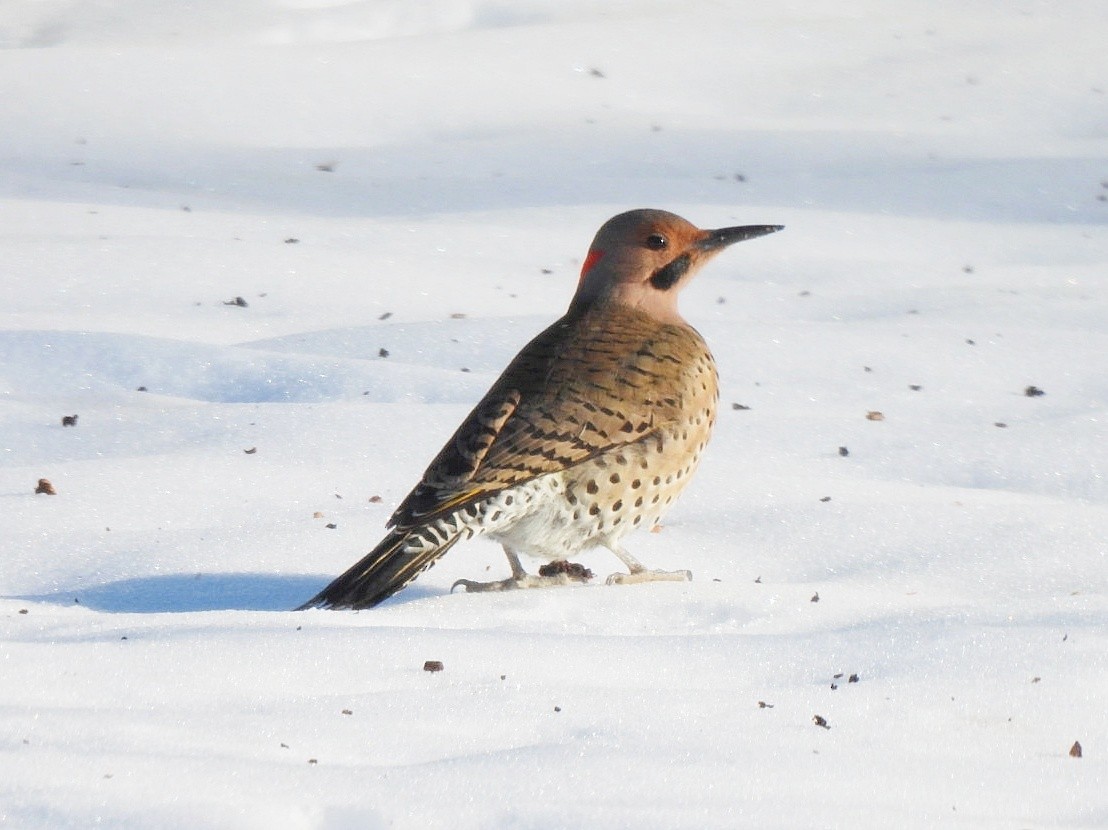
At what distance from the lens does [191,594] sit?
3932mm

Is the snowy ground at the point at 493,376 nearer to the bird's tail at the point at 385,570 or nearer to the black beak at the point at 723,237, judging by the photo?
the bird's tail at the point at 385,570

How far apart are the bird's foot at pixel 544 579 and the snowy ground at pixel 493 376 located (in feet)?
0.55

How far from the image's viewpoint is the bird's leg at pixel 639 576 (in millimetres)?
4082

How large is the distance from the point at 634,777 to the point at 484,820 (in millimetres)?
292

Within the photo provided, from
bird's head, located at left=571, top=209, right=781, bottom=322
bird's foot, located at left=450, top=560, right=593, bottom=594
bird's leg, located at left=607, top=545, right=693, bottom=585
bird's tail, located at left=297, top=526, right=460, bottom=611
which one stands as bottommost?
bird's foot, located at left=450, top=560, right=593, bottom=594

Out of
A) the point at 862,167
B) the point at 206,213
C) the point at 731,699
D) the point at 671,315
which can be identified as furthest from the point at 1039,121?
the point at 731,699

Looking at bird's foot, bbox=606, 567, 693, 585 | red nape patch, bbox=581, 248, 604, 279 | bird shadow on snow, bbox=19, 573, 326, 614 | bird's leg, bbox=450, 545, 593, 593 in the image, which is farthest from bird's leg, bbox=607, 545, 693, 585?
red nape patch, bbox=581, 248, 604, 279

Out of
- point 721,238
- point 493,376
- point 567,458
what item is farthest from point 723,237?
point 493,376

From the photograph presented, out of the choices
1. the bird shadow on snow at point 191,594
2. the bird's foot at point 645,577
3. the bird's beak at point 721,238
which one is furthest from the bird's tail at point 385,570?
the bird's beak at point 721,238

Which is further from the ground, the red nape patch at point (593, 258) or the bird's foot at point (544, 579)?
the red nape patch at point (593, 258)

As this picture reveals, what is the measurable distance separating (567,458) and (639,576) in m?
0.34

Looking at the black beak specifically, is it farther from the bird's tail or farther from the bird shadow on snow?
the bird shadow on snow

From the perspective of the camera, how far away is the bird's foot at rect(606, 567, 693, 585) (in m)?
4.08

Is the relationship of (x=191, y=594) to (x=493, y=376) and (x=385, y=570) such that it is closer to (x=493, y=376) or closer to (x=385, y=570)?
(x=385, y=570)
